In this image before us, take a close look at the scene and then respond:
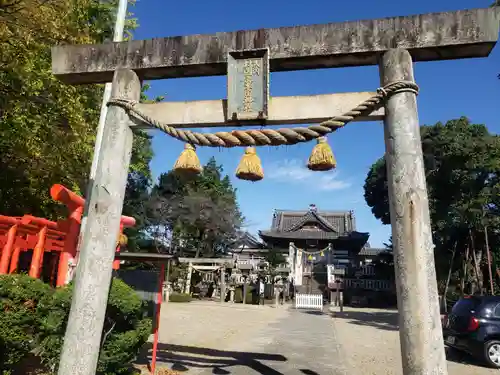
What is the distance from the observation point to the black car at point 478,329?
24.3 feet

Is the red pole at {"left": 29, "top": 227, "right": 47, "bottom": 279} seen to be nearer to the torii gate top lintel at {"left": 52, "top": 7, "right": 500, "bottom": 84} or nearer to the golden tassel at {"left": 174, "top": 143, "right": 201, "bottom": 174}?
the torii gate top lintel at {"left": 52, "top": 7, "right": 500, "bottom": 84}

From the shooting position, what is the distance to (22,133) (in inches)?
303

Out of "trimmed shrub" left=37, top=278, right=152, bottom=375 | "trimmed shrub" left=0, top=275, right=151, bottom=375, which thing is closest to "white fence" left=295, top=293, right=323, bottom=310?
"trimmed shrub" left=37, top=278, right=152, bottom=375

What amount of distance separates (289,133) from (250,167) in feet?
3.10

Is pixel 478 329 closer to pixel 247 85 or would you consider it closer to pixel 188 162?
pixel 188 162

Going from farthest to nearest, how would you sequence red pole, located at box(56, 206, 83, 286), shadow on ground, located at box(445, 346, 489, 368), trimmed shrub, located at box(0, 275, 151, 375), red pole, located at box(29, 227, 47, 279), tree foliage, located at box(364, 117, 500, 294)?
1. tree foliage, located at box(364, 117, 500, 294)
2. shadow on ground, located at box(445, 346, 489, 368)
3. red pole, located at box(29, 227, 47, 279)
4. red pole, located at box(56, 206, 83, 286)
5. trimmed shrub, located at box(0, 275, 151, 375)

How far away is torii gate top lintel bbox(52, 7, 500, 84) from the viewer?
3.57 meters

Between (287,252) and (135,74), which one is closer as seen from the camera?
(135,74)

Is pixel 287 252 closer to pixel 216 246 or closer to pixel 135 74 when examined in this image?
pixel 216 246

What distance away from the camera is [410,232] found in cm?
326

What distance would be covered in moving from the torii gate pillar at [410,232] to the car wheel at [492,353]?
18.4ft

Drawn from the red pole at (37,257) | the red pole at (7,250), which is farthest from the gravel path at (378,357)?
the red pole at (7,250)

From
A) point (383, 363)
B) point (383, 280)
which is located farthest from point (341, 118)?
point (383, 280)

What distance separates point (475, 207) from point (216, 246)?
1997cm
